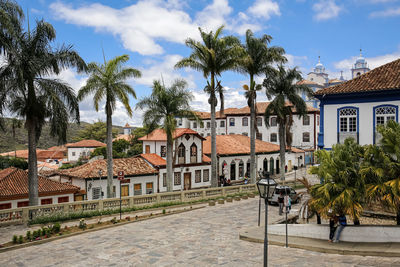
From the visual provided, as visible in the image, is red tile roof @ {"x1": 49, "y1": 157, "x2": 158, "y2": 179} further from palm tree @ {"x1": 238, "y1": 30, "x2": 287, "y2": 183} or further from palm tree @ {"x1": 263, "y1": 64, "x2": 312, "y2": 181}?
palm tree @ {"x1": 263, "y1": 64, "x2": 312, "y2": 181}

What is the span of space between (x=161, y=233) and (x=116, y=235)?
207 centimetres

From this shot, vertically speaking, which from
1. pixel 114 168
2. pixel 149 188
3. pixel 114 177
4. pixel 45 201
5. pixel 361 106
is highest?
pixel 361 106

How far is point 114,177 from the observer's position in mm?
30031

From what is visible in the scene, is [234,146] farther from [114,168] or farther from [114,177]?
[114,177]

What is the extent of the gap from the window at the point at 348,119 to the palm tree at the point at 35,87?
1693 cm

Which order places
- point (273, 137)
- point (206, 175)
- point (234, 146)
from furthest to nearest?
point (273, 137)
point (234, 146)
point (206, 175)

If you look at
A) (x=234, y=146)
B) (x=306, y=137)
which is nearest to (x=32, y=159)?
(x=234, y=146)

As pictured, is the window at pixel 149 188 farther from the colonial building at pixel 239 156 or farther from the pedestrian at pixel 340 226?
the pedestrian at pixel 340 226

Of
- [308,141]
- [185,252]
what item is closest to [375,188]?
[185,252]

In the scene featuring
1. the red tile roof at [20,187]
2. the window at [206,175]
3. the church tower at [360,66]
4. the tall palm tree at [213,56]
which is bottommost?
the window at [206,175]

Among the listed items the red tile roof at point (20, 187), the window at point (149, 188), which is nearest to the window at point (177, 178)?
the window at point (149, 188)

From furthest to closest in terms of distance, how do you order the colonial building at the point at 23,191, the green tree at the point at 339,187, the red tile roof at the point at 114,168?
1. the red tile roof at the point at 114,168
2. the colonial building at the point at 23,191
3. the green tree at the point at 339,187

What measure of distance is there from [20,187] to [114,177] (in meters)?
7.99

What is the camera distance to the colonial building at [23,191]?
22.9 m
